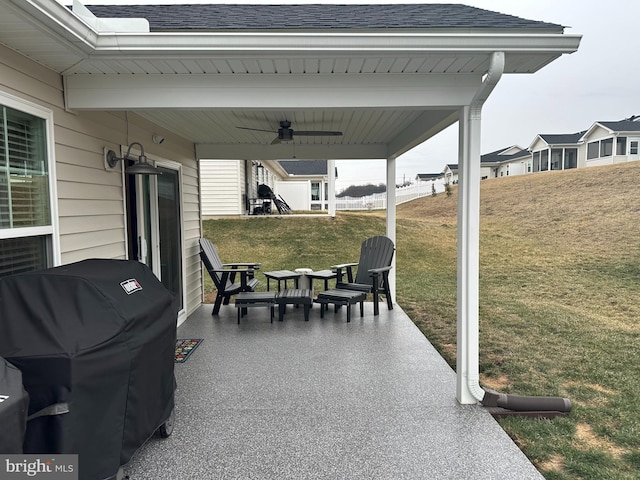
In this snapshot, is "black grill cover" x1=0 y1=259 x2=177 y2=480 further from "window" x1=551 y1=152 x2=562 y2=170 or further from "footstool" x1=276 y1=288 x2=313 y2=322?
"window" x1=551 y1=152 x2=562 y2=170

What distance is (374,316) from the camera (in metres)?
5.77

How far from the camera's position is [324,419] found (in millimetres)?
2836

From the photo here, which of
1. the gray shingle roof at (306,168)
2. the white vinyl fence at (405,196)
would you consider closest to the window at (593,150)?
the white vinyl fence at (405,196)

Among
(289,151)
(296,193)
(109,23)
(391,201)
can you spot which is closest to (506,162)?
(296,193)

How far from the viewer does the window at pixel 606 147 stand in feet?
75.1

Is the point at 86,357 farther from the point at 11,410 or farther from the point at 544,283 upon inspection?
the point at 544,283

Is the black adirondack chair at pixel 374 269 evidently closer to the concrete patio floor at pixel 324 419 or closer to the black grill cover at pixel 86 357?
the concrete patio floor at pixel 324 419

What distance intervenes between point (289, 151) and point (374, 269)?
2232mm

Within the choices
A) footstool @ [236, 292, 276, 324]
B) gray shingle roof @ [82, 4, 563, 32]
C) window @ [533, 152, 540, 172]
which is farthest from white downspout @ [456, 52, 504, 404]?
window @ [533, 152, 540, 172]

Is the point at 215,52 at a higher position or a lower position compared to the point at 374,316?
higher

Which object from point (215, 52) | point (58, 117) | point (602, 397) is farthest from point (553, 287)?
point (58, 117)

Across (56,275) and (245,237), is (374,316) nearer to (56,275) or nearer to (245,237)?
(56,275)

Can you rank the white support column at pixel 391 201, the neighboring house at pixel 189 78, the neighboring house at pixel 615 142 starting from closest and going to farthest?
the neighboring house at pixel 189 78 < the white support column at pixel 391 201 < the neighboring house at pixel 615 142

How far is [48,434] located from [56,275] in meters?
0.69
